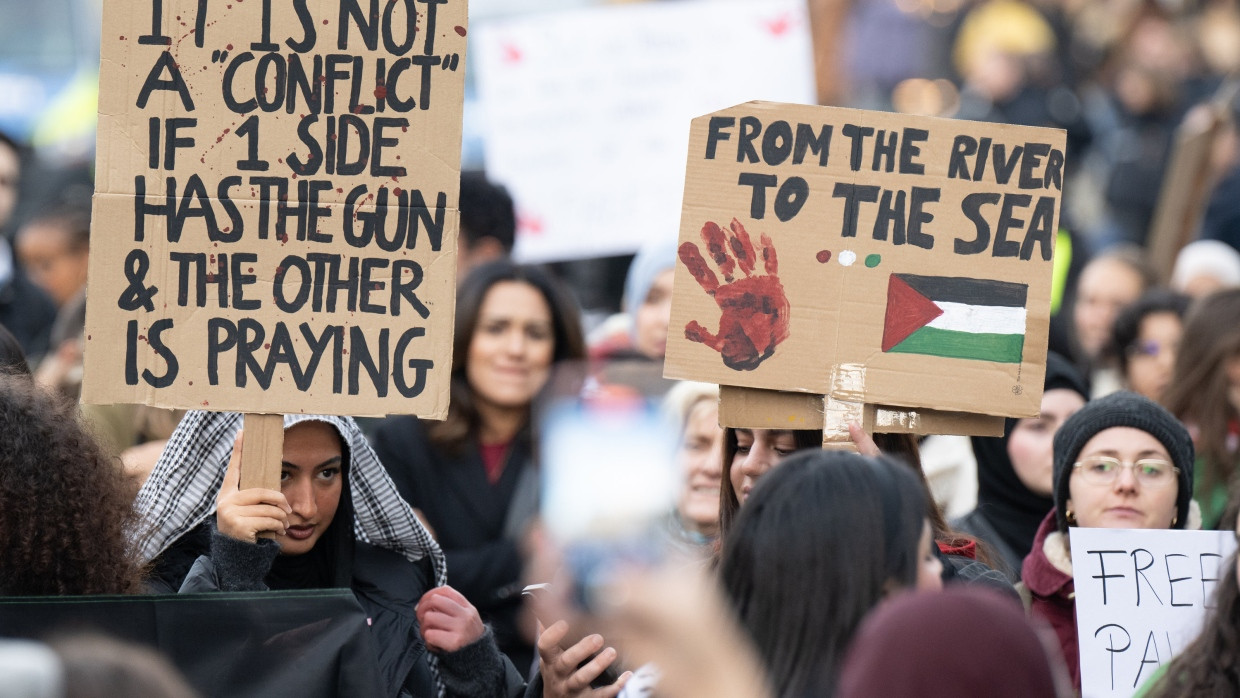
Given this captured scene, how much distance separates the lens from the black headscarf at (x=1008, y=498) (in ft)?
17.1

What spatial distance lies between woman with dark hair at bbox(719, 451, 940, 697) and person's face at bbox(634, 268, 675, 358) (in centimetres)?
346

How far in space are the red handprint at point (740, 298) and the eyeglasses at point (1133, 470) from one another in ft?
3.73

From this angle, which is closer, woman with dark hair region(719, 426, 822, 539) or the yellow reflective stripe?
woman with dark hair region(719, 426, 822, 539)

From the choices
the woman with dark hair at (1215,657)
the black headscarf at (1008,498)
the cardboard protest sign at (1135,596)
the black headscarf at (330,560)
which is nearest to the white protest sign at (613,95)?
the black headscarf at (1008,498)

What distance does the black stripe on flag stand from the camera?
3.80 meters

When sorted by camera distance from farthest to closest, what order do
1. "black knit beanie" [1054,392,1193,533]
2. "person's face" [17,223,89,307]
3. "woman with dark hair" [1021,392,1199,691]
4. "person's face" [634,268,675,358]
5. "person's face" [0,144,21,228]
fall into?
"person's face" [17,223,89,307], "person's face" [0,144,21,228], "person's face" [634,268,675,358], "black knit beanie" [1054,392,1193,533], "woman with dark hair" [1021,392,1199,691]

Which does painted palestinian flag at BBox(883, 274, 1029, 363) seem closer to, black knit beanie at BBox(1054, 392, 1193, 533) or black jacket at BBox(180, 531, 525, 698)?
black knit beanie at BBox(1054, 392, 1193, 533)

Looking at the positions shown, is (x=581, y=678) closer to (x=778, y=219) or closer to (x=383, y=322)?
(x=383, y=322)

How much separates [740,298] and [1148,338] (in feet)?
9.81

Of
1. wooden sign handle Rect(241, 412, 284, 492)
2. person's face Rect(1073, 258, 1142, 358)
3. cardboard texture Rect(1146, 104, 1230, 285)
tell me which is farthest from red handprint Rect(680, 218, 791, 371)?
cardboard texture Rect(1146, 104, 1230, 285)

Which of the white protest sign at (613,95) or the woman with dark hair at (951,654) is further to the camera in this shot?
the white protest sign at (613,95)

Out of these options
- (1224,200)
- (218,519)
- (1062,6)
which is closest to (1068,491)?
(218,519)

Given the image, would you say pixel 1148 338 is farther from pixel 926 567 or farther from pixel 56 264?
→ pixel 56 264

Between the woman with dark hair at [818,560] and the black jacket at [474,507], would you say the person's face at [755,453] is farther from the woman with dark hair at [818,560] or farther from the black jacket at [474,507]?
the black jacket at [474,507]
